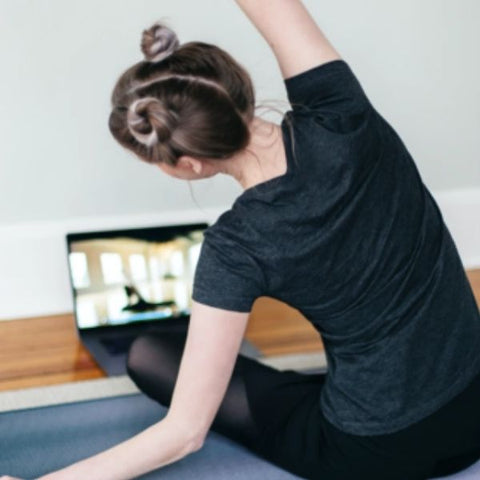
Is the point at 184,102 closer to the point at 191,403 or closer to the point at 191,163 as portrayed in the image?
the point at 191,163

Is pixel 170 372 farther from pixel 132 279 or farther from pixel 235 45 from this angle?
pixel 235 45

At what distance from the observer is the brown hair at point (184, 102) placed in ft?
3.43

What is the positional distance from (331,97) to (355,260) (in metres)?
0.23

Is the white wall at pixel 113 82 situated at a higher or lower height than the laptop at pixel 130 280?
higher

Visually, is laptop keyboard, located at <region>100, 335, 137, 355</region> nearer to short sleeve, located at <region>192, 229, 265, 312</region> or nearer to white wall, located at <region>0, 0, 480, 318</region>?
white wall, located at <region>0, 0, 480, 318</region>

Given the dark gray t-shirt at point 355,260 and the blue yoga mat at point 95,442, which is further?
the blue yoga mat at point 95,442

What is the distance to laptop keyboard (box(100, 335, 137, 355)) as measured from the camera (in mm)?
2070

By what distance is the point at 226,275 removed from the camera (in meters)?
1.09

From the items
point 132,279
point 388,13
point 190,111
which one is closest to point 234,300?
point 190,111

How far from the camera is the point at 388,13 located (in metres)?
2.45

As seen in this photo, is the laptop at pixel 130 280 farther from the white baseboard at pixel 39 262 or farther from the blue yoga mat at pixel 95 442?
the blue yoga mat at pixel 95 442

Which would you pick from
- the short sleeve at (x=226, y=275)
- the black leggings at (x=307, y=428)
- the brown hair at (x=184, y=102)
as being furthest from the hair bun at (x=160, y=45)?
the black leggings at (x=307, y=428)

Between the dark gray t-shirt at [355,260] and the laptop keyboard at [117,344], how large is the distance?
92cm

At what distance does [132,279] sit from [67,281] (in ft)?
0.84
